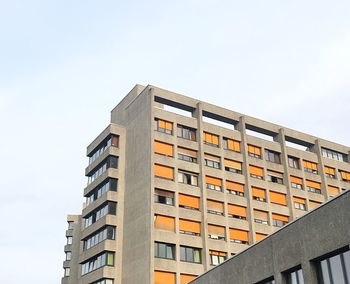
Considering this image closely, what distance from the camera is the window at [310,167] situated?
5466 centimetres

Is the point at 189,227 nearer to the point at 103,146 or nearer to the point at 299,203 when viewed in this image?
the point at 103,146

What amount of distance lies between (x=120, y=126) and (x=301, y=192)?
66.7 ft

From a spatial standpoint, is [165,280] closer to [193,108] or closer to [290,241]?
[193,108]

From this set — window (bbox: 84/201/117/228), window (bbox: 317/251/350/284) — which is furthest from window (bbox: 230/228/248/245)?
window (bbox: 317/251/350/284)

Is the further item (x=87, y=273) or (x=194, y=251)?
(x=87, y=273)

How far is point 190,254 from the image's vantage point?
42.4 meters

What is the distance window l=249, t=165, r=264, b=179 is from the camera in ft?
164

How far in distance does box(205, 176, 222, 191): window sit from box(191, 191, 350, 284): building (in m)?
26.5

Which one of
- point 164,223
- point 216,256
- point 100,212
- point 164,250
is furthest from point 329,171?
point 100,212

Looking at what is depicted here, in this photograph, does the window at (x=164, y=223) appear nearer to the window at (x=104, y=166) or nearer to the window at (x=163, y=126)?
the window at (x=104, y=166)

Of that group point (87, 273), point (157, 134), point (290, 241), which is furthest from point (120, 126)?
point (290, 241)

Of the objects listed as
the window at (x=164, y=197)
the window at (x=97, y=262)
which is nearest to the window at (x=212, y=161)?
the window at (x=164, y=197)

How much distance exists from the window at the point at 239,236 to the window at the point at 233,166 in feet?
19.8

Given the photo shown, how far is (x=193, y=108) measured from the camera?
4916 centimetres
